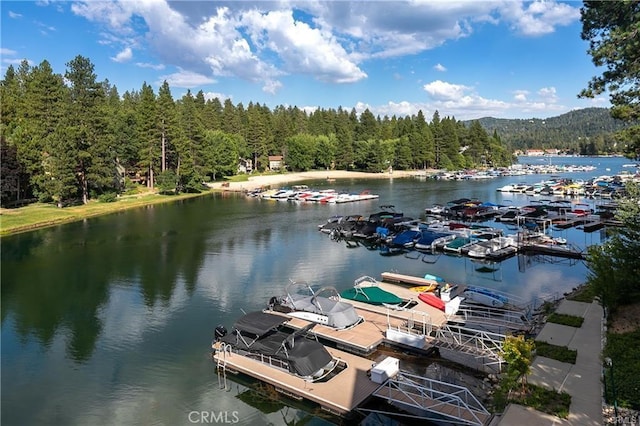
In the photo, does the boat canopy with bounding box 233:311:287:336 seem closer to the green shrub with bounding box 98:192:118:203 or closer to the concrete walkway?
the concrete walkway

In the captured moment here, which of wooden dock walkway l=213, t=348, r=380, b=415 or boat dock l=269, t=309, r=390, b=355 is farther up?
boat dock l=269, t=309, r=390, b=355

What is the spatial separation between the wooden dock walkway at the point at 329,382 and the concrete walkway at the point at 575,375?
464 cm

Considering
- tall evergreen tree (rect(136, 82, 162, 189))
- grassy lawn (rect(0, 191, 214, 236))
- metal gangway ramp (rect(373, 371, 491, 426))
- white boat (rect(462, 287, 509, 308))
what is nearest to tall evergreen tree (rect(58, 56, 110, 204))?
grassy lawn (rect(0, 191, 214, 236))

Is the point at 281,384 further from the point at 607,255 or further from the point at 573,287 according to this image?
the point at 573,287

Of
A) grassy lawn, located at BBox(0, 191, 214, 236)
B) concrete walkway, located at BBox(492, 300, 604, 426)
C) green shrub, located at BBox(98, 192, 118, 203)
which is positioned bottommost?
concrete walkway, located at BBox(492, 300, 604, 426)

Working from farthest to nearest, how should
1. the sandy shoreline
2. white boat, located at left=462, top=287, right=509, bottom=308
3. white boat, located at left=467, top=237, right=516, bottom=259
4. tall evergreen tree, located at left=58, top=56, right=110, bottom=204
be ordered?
the sandy shoreline
tall evergreen tree, located at left=58, top=56, right=110, bottom=204
white boat, located at left=467, top=237, right=516, bottom=259
white boat, located at left=462, top=287, right=509, bottom=308

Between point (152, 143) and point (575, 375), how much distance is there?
75.3 metres

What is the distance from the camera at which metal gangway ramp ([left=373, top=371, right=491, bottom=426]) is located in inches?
529

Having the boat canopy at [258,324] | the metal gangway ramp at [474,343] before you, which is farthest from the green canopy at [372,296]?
the boat canopy at [258,324]

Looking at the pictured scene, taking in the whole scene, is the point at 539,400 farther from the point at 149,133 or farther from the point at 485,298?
the point at 149,133

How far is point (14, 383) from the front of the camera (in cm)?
1830

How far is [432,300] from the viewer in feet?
77.4

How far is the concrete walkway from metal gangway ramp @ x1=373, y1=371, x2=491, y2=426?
1.03 m

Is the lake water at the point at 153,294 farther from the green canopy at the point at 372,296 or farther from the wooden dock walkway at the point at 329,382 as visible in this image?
the green canopy at the point at 372,296
